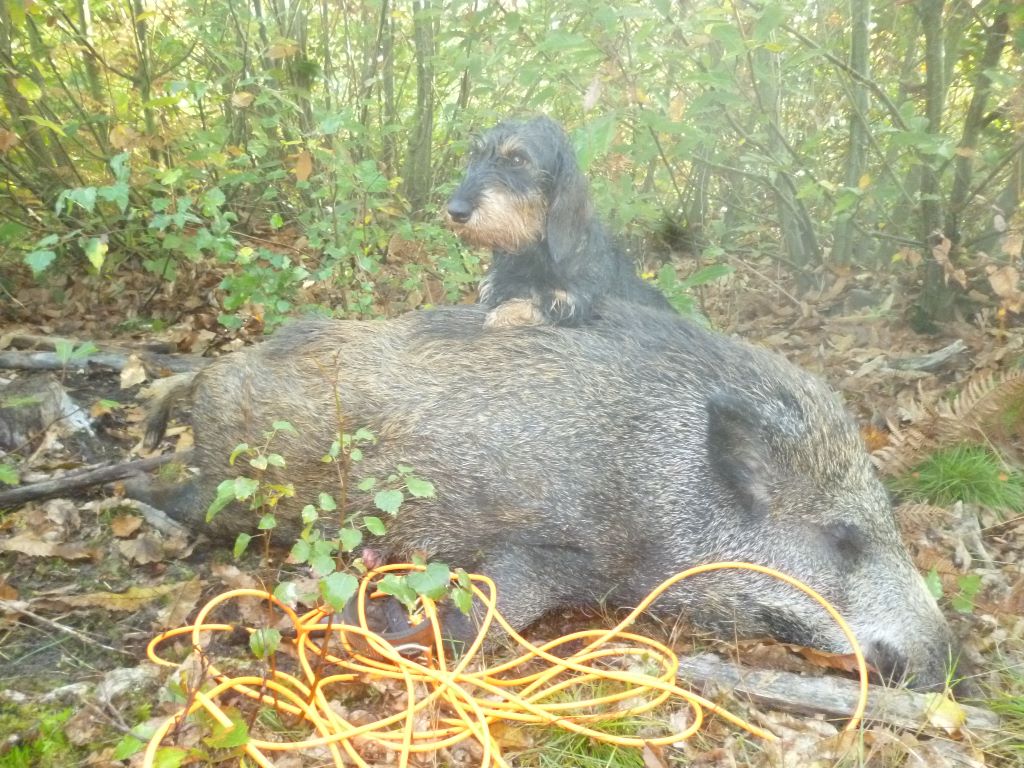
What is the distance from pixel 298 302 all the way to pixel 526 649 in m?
3.41

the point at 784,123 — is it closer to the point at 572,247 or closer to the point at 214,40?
the point at 572,247

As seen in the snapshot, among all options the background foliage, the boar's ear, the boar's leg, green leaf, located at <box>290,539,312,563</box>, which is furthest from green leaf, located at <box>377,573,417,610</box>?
the background foliage

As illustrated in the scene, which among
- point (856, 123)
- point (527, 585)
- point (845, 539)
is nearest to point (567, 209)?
point (527, 585)

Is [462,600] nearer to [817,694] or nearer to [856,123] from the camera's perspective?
[817,694]

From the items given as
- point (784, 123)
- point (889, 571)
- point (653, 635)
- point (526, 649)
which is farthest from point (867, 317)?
point (526, 649)

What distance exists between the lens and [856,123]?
6.31m

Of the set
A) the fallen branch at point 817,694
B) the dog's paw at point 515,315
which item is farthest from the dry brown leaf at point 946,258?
the fallen branch at point 817,694

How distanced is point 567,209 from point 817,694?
2.54 metres

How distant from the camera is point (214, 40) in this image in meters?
6.41

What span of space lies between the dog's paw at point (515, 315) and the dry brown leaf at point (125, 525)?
1924mm

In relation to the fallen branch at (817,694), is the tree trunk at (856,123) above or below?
above

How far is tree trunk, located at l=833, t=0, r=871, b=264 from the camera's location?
5668 mm

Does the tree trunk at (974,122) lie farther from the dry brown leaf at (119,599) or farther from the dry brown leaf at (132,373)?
the dry brown leaf at (132,373)

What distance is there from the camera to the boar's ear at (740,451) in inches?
131
